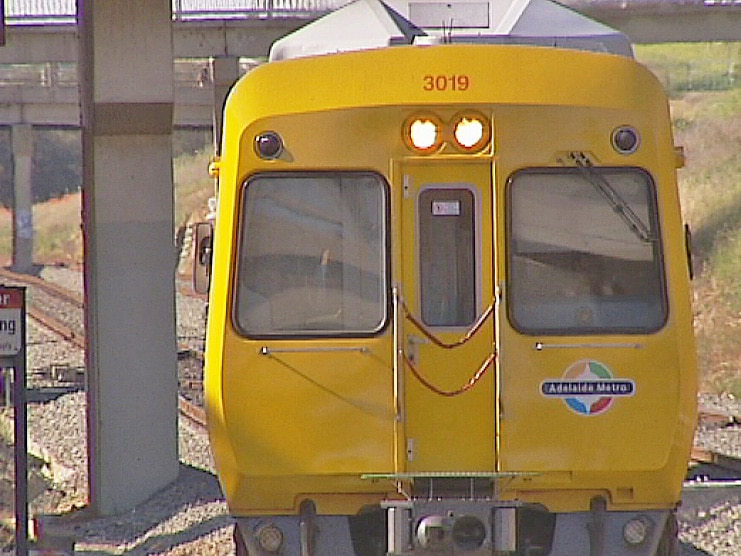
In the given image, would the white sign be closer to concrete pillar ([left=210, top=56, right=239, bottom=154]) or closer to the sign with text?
the sign with text

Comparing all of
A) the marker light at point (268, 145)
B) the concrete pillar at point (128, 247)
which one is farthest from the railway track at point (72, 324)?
the marker light at point (268, 145)

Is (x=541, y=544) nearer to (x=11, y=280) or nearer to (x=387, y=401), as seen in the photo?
(x=387, y=401)

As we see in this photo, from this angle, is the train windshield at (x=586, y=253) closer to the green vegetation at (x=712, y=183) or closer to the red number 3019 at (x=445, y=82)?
the red number 3019 at (x=445, y=82)

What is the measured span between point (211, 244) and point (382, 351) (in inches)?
47.9

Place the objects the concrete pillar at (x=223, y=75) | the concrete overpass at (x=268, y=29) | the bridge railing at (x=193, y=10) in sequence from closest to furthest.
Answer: the concrete pillar at (x=223, y=75) → the bridge railing at (x=193, y=10) → the concrete overpass at (x=268, y=29)

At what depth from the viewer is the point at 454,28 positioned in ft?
30.7

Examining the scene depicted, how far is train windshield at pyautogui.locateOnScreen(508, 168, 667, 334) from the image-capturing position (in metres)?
8.46

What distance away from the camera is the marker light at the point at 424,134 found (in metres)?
8.42

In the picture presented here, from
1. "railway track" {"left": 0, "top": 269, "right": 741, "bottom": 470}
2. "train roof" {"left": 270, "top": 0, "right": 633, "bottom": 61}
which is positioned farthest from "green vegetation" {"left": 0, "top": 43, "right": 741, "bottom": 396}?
"train roof" {"left": 270, "top": 0, "right": 633, "bottom": 61}

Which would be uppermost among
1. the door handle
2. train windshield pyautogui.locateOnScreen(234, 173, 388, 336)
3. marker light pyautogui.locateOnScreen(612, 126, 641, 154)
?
marker light pyautogui.locateOnScreen(612, 126, 641, 154)

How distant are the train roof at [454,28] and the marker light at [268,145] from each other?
955mm

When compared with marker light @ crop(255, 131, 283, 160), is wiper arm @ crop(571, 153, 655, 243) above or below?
below

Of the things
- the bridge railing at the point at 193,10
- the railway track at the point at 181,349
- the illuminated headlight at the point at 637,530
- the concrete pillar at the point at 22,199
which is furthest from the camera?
the concrete pillar at the point at 22,199

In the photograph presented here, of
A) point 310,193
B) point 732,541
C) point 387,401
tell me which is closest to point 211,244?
point 310,193
